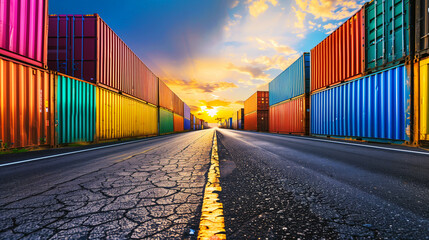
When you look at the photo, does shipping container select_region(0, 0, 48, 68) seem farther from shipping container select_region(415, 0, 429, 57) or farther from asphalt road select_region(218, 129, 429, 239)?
shipping container select_region(415, 0, 429, 57)

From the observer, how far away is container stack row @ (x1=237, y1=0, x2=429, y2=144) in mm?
6027

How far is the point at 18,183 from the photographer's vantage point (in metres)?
2.01

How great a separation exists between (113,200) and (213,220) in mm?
949

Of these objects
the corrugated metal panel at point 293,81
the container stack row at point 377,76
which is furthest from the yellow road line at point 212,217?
the corrugated metal panel at point 293,81

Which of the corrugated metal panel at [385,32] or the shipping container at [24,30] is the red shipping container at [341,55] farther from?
the shipping container at [24,30]

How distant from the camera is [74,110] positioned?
7516mm

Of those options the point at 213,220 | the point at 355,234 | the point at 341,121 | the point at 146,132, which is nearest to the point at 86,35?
the point at 146,132

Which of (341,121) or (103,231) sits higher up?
(341,121)

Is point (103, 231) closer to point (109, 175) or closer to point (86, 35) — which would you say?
point (109, 175)

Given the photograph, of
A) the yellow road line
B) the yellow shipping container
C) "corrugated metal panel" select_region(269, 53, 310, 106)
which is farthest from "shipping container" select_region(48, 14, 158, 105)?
"corrugated metal panel" select_region(269, 53, 310, 106)

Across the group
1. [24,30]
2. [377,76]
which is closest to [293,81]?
[377,76]

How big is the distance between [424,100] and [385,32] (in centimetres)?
343

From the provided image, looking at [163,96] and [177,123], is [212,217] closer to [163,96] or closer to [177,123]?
[163,96]

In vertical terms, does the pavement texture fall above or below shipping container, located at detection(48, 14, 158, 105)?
below
